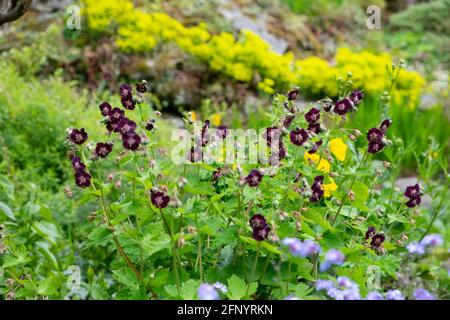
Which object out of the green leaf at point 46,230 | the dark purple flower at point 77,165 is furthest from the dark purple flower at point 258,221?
the green leaf at point 46,230

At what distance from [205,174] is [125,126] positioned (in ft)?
2.42

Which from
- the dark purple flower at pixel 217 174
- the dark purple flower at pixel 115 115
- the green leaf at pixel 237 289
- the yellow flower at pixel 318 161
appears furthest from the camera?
the yellow flower at pixel 318 161

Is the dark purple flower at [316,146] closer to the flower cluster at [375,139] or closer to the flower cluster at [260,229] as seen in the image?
the flower cluster at [375,139]

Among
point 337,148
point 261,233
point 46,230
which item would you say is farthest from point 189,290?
point 46,230

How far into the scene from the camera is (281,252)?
1.72m

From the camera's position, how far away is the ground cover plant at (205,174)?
6.08ft

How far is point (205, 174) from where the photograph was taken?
241 centimetres

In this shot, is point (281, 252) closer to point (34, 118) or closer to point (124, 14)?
point (34, 118)

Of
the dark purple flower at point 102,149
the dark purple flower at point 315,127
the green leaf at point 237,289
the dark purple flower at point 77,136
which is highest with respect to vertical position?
the dark purple flower at point 315,127

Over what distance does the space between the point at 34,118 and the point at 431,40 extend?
23.3 ft

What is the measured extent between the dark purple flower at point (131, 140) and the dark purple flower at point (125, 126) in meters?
0.01

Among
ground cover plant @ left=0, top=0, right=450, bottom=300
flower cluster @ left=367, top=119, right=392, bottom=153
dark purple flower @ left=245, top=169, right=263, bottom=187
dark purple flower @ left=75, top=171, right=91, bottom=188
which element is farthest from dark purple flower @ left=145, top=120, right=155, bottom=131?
flower cluster @ left=367, top=119, right=392, bottom=153

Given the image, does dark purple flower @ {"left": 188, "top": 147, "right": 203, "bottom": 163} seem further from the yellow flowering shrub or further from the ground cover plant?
the yellow flowering shrub

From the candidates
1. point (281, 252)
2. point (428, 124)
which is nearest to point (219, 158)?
point (281, 252)
